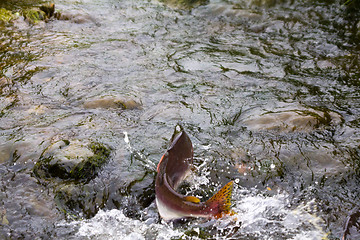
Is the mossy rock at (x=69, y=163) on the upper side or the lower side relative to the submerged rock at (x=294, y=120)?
lower

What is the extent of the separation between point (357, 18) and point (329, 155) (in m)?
5.37

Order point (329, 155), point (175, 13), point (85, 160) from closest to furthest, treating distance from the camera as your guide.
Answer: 1. point (85, 160)
2. point (329, 155)
3. point (175, 13)

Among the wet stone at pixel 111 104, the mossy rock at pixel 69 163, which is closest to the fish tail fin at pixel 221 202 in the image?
the mossy rock at pixel 69 163

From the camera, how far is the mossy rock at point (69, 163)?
406cm

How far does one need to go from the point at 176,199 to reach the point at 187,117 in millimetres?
2214

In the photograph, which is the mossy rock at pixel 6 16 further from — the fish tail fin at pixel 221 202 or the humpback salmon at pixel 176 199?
the fish tail fin at pixel 221 202

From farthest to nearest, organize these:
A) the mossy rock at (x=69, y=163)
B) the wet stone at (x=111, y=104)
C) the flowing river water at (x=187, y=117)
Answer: the wet stone at (x=111, y=104)
the mossy rock at (x=69, y=163)
the flowing river water at (x=187, y=117)

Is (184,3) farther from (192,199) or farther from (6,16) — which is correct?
(192,199)

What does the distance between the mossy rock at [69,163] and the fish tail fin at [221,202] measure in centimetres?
154

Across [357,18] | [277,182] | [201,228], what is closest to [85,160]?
[201,228]

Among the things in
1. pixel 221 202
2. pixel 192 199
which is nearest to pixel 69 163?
pixel 192 199

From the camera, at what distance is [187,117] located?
5.32 metres

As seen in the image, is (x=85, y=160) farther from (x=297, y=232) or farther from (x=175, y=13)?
(x=175, y=13)

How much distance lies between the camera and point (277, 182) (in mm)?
4141
